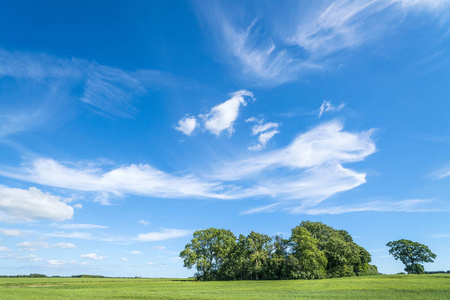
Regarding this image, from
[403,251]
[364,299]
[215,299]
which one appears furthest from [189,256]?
[403,251]

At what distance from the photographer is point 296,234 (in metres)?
82.4

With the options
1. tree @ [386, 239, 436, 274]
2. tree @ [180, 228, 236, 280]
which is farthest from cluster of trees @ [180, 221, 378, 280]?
tree @ [386, 239, 436, 274]

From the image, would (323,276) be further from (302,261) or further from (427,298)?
(427,298)

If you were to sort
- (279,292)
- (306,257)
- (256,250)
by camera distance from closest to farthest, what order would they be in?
(279,292), (306,257), (256,250)

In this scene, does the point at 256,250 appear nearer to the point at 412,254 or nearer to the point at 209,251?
the point at 209,251

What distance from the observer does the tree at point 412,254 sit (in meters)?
100

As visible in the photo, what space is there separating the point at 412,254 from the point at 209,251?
82924 mm

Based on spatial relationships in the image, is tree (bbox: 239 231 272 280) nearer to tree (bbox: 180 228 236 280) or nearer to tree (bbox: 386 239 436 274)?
tree (bbox: 180 228 236 280)

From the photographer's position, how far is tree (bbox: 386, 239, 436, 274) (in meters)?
100

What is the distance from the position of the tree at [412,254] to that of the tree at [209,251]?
72146 millimetres

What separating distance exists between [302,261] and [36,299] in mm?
67673

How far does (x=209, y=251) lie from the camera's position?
8869 centimetres

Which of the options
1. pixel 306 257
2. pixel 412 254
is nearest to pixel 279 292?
pixel 306 257

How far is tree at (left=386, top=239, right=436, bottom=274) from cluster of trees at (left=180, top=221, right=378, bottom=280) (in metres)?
26.4
